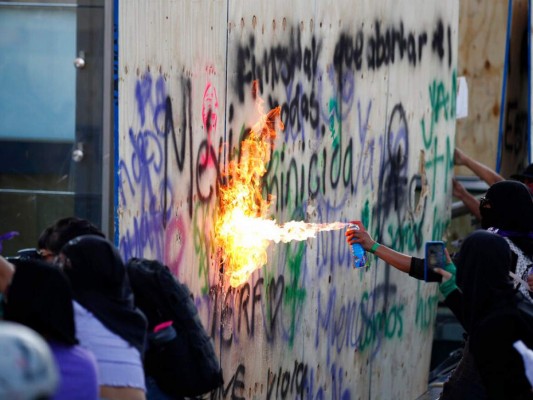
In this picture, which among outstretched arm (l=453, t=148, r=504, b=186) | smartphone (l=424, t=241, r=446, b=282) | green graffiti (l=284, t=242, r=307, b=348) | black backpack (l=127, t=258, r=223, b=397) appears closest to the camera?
black backpack (l=127, t=258, r=223, b=397)

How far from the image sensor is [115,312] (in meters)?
4.61

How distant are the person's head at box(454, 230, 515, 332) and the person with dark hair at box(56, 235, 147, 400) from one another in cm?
173

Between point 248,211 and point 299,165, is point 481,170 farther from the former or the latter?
point 248,211

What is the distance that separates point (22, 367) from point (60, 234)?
2.28 m

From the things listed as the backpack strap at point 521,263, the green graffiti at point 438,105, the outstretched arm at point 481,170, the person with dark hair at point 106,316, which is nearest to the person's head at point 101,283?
the person with dark hair at point 106,316

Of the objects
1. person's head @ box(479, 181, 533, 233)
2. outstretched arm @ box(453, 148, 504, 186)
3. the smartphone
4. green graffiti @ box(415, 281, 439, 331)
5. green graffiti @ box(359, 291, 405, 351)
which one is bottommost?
green graffiti @ box(415, 281, 439, 331)

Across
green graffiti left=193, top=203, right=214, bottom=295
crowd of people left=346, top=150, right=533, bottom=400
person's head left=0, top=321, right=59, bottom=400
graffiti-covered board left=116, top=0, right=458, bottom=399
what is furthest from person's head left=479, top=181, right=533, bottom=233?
person's head left=0, top=321, right=59, bottom=400

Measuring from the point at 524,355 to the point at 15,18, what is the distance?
2852 millimetres

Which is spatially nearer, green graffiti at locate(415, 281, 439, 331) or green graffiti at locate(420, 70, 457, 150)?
green graffiti at locate(420, 70, 457, 150)

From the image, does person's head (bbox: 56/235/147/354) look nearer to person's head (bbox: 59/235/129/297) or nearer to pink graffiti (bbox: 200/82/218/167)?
person's head (bbox: 59/235/129/297)

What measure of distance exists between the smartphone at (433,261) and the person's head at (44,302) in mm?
2660

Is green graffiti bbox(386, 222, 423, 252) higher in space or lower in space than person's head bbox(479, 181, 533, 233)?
lower

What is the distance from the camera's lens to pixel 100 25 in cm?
607

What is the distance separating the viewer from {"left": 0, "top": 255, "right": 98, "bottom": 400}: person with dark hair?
408 centimetres
